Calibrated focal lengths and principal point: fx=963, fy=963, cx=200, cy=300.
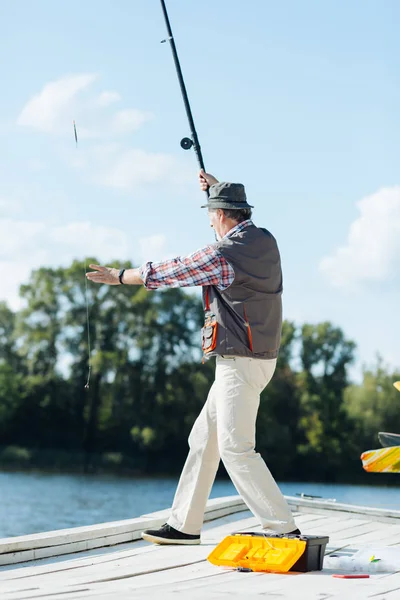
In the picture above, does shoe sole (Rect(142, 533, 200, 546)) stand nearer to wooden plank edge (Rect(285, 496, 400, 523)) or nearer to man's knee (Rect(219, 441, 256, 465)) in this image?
man's knee (Rect(219, 441, 256, 465))

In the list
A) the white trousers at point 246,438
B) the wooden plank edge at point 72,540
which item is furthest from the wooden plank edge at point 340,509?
the white trousers at point 246,438

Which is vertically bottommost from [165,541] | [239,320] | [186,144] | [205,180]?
[165,541]

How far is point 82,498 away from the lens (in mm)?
34000

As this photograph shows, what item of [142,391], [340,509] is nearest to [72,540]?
[340,509]

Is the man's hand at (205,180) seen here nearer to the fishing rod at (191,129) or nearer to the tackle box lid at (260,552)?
the fishing rod at (191,129)

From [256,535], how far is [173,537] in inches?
27.3

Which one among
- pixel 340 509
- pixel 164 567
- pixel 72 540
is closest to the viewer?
pixel 164 567

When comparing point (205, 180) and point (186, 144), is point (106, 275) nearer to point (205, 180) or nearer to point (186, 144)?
point (205, 180)

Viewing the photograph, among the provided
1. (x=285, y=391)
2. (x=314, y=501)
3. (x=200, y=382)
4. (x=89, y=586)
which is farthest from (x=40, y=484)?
(x=89, y=586)

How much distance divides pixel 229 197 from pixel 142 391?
45778 millimetres

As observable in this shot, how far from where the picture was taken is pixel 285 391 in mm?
52344

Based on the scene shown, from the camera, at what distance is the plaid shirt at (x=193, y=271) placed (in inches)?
167

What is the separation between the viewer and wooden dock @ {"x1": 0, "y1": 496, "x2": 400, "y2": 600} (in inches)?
136

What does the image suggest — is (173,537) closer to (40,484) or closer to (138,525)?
(138,525)
